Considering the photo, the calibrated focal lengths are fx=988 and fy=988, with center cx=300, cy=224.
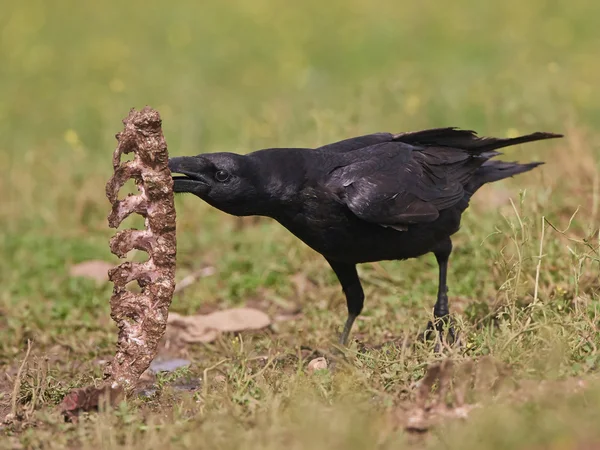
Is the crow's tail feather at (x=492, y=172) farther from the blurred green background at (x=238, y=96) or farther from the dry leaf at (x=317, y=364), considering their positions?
the dry leaf at (x=317, y=364)

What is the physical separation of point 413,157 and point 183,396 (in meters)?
2.03

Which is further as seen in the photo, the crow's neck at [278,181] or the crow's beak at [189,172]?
the crow's neck at [278,181]

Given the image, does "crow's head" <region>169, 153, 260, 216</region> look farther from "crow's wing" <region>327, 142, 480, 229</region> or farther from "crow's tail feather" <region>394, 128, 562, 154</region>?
"crow's tail feather" <region>394, 128, 562, 154</region>

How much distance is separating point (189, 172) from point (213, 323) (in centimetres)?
173

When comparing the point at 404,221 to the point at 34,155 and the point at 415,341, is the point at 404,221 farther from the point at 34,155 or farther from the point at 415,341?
the point at 34,155

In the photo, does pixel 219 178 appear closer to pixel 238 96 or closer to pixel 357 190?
pixel 357 190

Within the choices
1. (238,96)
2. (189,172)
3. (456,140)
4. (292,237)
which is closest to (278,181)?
(189,172)

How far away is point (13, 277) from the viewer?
295 inches

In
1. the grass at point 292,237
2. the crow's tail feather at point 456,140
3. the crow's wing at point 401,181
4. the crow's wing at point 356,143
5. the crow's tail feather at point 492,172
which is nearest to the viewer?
the grass at point 292,237

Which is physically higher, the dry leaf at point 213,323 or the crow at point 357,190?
the crow at point 357,190

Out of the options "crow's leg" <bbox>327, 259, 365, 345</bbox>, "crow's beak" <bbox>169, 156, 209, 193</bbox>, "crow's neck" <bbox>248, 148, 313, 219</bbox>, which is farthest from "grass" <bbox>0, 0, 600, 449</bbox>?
"crow's beak" <bbox>169, 156, 209, 193</bbox>

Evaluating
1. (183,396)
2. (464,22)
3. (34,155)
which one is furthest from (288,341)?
(464,22)

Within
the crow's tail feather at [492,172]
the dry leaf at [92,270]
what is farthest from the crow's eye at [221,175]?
the dry leaf at [92,270]

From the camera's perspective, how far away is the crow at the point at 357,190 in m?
4.96
